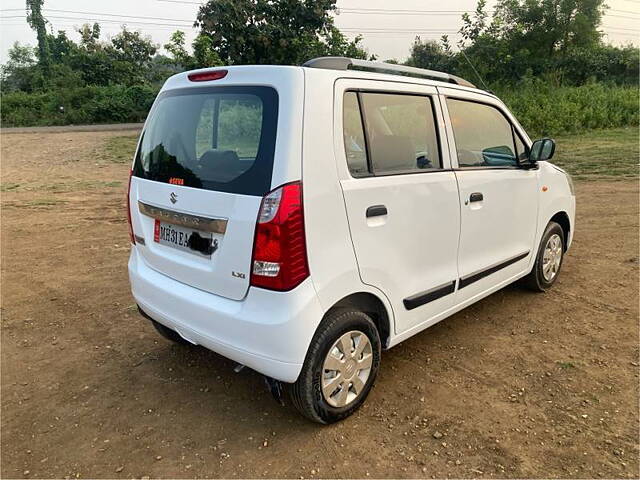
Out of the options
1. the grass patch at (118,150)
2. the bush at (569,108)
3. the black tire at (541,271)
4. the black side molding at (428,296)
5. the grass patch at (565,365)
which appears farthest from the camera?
the bush at (569,108)

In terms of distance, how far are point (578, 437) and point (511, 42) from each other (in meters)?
34.5

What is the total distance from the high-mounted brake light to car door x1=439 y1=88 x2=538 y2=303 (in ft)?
4.73

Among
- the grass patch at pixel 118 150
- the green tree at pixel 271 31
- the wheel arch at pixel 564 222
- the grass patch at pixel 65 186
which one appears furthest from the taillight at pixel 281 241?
the green tree at pixel 271 31

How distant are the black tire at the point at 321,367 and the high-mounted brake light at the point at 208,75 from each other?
4.57ft

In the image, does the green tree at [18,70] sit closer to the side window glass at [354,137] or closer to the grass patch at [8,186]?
the grass patch at [8,186]

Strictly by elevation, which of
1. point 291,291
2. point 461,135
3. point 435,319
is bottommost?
point 435,319

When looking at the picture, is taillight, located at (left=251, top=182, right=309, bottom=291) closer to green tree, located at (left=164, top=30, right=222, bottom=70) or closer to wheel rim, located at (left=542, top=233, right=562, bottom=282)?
wheel rim, located at (left=542, top=233, right=562, bottom=282)

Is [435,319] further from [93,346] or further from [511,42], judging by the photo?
[511,42]

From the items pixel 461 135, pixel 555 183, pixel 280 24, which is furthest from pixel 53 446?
pixel 280 24

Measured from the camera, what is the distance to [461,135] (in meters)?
3.19

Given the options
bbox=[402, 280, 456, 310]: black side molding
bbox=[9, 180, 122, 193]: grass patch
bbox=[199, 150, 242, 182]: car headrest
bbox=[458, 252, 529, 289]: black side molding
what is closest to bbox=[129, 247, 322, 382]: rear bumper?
bbox=[199, 150, 242, 182]: car headrest

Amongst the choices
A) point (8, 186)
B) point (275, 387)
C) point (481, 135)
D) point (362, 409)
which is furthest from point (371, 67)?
point (8, 186)

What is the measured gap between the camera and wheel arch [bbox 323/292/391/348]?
252cm

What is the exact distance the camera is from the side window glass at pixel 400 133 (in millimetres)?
2623
